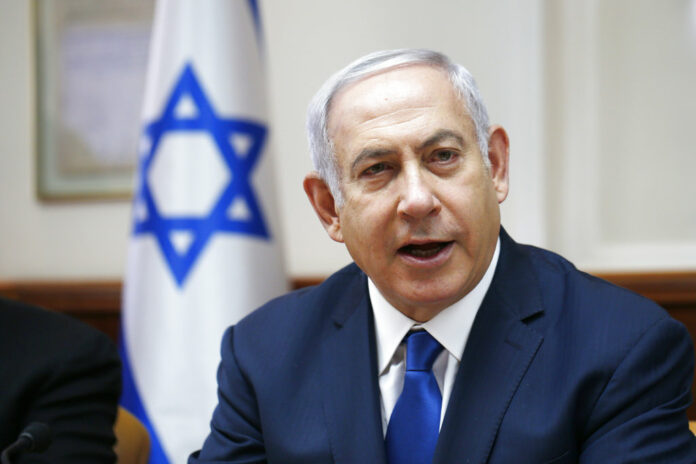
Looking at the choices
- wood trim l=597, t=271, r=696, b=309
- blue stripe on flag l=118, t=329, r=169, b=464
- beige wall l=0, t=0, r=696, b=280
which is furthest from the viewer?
beige wall l=0, t=0, r=696, b=280

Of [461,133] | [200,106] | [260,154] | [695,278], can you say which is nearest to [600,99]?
[695,278]

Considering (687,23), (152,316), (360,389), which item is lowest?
(152,316)

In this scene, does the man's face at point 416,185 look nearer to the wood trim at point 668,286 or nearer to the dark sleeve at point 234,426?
the dark sleeve at point 234,426

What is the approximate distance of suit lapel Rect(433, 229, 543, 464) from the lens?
140 centimetres

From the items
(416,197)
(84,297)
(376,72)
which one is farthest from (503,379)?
(84,297)

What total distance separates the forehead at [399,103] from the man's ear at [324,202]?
0.53 ft

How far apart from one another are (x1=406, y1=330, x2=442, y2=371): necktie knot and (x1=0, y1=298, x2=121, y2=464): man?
781 mm

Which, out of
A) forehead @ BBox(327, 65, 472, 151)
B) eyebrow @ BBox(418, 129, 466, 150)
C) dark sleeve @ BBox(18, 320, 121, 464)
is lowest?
dark sleeve @ BBox(18, 320, 121, 464)

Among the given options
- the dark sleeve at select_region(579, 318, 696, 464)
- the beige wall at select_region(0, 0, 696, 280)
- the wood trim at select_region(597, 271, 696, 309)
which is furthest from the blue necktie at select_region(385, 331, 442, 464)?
the wood trim at select_region(597, 271, 696, 309)

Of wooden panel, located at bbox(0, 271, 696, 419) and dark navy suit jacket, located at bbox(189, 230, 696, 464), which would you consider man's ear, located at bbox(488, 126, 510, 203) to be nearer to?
dark navy suit jacket, located at bbox(189, 230, 696, 464)

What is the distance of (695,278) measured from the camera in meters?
2.85

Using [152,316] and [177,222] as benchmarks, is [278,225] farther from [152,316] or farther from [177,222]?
[152,316]

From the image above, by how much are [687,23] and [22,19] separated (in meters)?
3.10

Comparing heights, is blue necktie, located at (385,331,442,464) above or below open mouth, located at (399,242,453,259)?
below
